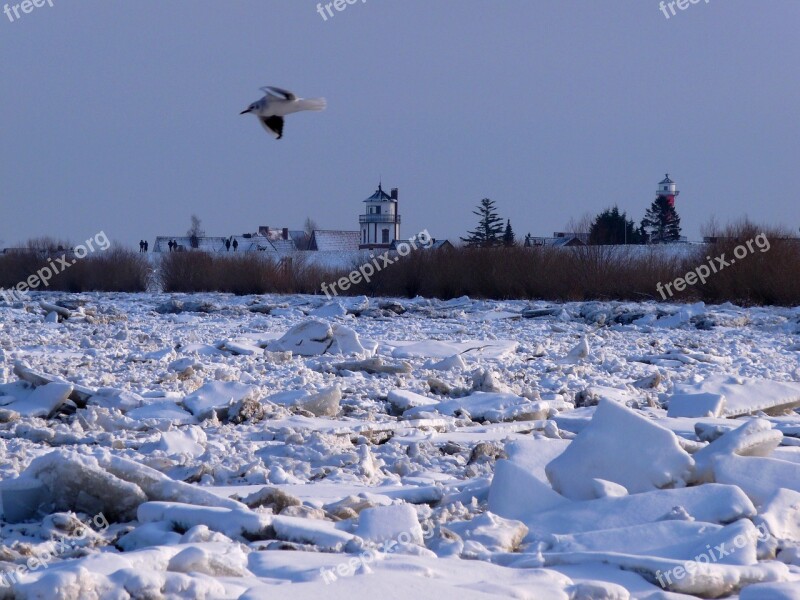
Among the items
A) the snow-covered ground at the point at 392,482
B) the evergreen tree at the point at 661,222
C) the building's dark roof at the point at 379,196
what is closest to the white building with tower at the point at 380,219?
the building's dark roof at the point at 379,196

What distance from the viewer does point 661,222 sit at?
144 ft

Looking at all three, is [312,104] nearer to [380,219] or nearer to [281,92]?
[281,92]

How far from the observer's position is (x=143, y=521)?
341cm

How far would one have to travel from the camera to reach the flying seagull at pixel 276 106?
621 centimetres

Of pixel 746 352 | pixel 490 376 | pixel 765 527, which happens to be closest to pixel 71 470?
pixel 765 527

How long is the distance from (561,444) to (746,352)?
6506mm

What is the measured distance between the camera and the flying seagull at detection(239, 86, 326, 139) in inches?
245

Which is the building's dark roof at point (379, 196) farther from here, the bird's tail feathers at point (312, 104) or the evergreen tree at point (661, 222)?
the bird's tail feathers at point (312, 104)

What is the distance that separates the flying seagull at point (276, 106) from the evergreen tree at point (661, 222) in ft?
124

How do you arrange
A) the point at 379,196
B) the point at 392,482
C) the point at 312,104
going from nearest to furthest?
the point at 392,482 < the point at 312,104 < the point at 379,196

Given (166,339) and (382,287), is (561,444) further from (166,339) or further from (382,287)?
(382,287)

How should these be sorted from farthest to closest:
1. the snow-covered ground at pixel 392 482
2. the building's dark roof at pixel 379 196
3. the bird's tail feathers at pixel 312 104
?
the building's dark roof at pixel 379 196 → the bird's tail feathers at pixel 312 104 → the snow-covered ground at pixel 392 482

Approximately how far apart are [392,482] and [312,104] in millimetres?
2821

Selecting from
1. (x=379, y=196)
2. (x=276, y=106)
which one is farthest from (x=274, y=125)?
(x=379, y=196)
